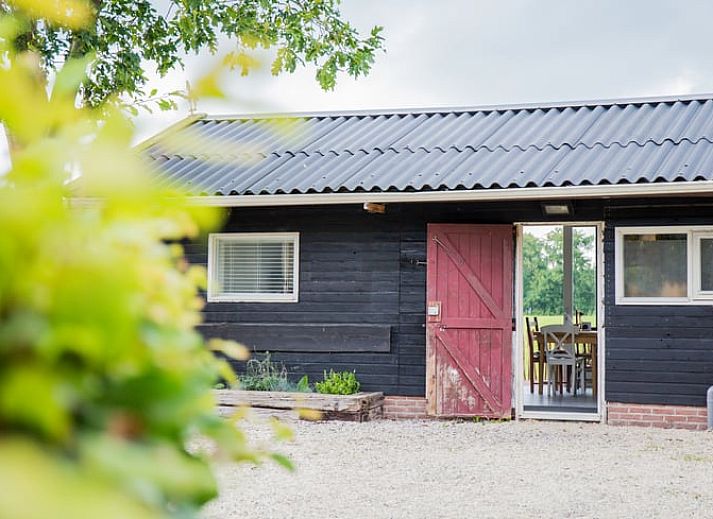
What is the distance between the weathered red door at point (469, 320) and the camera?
10031mm

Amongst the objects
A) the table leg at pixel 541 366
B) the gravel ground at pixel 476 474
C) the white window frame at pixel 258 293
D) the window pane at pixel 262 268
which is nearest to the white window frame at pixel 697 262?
the gravel ground at pixel 476 474

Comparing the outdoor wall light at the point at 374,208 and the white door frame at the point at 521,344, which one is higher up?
the outdoor wall light at the point at 374,208

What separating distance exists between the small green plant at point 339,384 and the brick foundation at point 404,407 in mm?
395

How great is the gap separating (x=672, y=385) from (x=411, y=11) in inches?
718

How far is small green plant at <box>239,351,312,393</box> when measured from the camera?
33.4 ft

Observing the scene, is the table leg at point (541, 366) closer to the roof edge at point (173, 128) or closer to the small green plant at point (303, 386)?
the small green plant at point (303, 386)

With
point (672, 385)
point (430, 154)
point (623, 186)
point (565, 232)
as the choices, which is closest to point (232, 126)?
point (430, 154)

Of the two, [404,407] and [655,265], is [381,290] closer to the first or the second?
[404,407]

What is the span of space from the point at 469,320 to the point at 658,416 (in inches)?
83.6

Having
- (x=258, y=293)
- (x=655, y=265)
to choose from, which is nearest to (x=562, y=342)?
(x=655, y=265)

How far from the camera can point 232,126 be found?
529 inches

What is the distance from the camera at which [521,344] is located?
33.5 feet

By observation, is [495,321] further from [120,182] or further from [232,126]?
[120,182]

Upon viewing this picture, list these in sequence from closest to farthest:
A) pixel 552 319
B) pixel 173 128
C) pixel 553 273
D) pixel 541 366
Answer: pixel 173 128 < pixel 541 366 < pixel 552 319 < pixel 553 273
